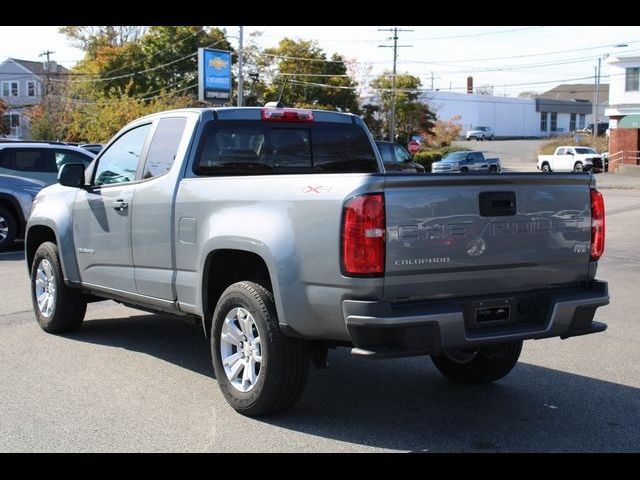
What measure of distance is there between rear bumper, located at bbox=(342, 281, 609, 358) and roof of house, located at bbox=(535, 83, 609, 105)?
417 ft

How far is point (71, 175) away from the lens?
7.12 m

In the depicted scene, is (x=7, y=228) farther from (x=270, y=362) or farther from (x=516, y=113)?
(x=516, y=113)

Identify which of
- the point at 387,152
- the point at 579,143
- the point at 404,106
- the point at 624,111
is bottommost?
the point at 387,152

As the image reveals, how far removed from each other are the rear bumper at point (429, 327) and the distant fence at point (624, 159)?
48.9 meters

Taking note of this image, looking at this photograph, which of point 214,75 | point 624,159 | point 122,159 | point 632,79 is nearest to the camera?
point 122,159

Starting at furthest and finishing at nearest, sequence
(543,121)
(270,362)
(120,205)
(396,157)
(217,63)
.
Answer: (543,121) → (217,63) → (396,157) → (120,205) → (270,362)

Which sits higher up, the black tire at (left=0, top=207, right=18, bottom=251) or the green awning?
the green awning

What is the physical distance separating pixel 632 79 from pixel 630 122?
4818 mm

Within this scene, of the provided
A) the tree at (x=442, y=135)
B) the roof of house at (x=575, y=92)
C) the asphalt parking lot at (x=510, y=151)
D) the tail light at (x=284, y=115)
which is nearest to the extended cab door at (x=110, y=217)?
the tail light at (x=284, y=115)

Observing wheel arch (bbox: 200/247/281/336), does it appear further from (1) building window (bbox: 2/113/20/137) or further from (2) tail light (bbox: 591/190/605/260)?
(1) building window (bbox: 2/113/20/137)

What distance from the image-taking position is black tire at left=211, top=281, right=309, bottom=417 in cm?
498

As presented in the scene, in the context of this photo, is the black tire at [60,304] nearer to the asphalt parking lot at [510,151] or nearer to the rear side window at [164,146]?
the rear side window at [164,146]

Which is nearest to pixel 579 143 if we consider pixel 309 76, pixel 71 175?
pixel 309 76

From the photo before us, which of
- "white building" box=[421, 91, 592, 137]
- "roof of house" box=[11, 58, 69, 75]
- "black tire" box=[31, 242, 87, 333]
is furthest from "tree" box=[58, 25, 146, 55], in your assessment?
"black tire" box=[31, 242, 87, 333]
